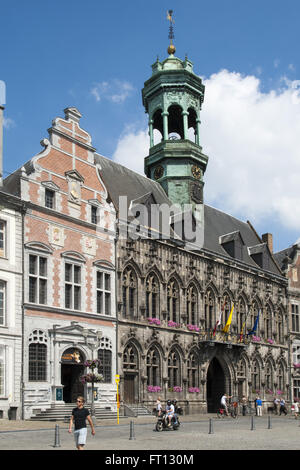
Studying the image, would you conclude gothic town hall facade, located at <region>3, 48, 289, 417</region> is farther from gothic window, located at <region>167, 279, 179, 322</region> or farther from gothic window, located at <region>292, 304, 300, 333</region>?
gothic window, located at <region>292, 304, 300, 333</region>

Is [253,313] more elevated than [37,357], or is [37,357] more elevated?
[253,313]

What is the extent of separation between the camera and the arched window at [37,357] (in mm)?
34656

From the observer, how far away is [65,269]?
3794 centimetres

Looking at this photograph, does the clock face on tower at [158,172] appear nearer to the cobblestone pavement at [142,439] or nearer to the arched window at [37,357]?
the arched window at [37,357]

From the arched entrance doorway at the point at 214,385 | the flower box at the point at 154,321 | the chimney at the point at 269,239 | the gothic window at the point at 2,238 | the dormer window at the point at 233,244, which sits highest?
the chimney at the point at 269,239

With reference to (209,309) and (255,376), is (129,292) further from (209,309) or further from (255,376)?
(255,376)

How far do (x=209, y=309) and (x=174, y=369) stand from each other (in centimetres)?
645

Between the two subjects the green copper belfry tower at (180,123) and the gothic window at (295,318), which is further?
the gothic window at (295,318)

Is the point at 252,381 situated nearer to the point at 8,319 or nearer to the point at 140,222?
the point at 140,222

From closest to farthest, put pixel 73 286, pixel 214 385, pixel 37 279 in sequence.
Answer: pixel 37 279 < pixel 73 286 < pixel 214 385

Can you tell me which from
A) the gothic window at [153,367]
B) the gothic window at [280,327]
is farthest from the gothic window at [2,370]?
the gothic window at [280,327]

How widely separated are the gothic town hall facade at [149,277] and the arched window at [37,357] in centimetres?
6

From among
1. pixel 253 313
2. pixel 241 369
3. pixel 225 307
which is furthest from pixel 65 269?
pixel 253 313

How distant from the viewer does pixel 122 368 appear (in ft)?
131
